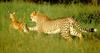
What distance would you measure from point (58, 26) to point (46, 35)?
11 cm

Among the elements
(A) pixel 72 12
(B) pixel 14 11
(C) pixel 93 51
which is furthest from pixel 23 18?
(C) pixel 93 51

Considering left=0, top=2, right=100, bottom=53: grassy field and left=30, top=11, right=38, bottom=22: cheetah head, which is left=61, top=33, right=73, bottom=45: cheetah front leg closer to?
left=0, top=2, right=100, bottom=53: grassy field

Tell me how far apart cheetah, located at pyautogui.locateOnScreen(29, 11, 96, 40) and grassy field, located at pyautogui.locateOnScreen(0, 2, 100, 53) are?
0.03 m

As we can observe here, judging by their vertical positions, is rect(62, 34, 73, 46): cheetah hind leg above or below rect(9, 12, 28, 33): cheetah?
below

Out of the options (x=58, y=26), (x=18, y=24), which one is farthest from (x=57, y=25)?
(x=18, y=24)

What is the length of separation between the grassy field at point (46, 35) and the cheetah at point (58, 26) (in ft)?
0.10

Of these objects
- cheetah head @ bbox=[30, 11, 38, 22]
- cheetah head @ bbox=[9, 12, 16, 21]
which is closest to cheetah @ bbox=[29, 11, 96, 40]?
cheetah head @ bbox=[30, 11, 38, 22]

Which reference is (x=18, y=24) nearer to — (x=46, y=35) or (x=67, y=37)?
(x=46, y=35)

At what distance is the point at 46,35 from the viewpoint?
10.3ft

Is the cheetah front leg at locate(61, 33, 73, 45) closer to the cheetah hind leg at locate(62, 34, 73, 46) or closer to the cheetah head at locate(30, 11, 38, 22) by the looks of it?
the cheetah hind leg at locate(62, 34, 73, 46)

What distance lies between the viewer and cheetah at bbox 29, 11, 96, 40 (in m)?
3.10

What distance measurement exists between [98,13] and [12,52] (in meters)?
0.67

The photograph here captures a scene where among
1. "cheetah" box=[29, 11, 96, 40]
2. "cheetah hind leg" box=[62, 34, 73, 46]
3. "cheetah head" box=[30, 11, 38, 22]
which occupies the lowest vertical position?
"cheetah hind leg" box=[62, 34, 73, 46]

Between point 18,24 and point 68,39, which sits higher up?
point 18,24
